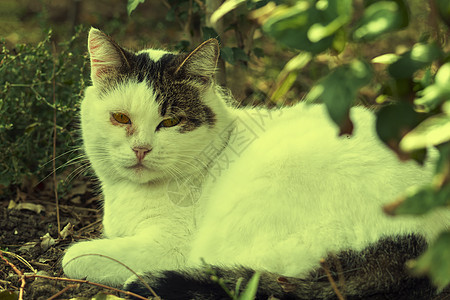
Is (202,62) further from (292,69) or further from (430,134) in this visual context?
(430,134)

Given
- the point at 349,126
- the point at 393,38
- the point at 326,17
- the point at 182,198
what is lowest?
the point at 393,38

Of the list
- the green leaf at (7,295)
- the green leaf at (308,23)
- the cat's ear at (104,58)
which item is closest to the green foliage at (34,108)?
the cat's ear at (104,58)

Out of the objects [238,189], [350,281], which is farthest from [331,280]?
[238,189]

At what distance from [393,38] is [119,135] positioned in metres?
4.87

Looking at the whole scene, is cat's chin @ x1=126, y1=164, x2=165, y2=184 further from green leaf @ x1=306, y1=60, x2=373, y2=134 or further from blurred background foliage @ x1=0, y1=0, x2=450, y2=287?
green leaf @ x1=306, y1=60, x2=373, y2=134

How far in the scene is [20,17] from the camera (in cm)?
652

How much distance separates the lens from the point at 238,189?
2.34 metres

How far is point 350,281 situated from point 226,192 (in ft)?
2.40

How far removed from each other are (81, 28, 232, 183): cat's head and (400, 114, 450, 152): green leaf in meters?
1.43

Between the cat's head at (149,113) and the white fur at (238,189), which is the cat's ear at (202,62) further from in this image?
the white fur at (238,189)

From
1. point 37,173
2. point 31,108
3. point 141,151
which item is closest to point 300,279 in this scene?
point 141,151

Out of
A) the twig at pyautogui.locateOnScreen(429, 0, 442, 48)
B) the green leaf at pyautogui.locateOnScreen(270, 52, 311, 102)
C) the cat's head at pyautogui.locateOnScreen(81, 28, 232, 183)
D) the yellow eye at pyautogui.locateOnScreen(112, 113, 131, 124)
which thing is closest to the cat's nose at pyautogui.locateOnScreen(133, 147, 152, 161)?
the cat's head at pyautogui.locateOnScreen(81, 28, 232, 183)

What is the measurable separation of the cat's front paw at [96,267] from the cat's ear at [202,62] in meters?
0.95

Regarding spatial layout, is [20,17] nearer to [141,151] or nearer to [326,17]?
[141,151]
